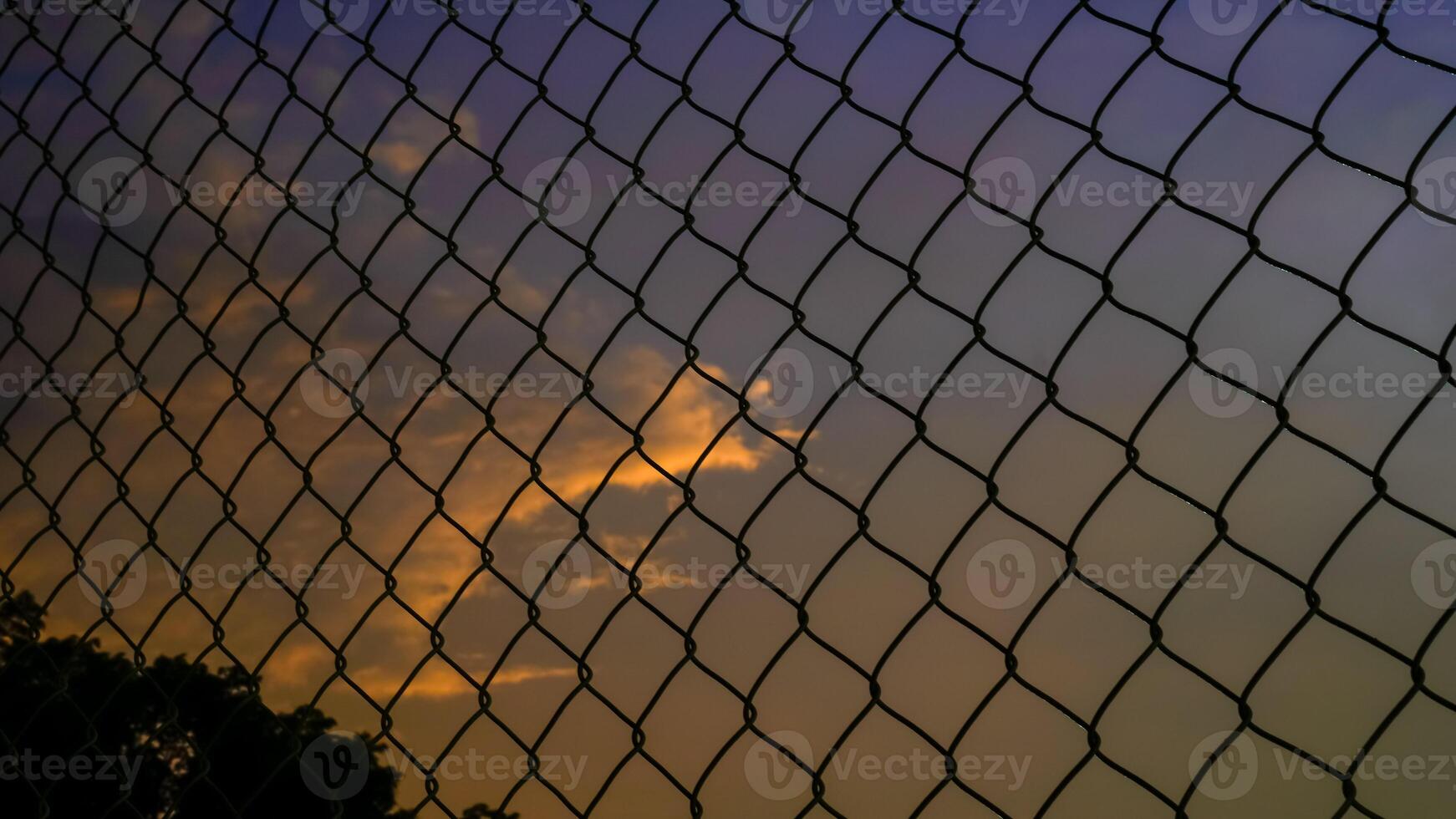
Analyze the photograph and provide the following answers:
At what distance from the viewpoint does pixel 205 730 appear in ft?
65.4

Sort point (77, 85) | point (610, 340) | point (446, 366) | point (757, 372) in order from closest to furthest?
1. point (757, 372)
2. point (610, 340)
3. point (446, 366)
4. point (77, 85)

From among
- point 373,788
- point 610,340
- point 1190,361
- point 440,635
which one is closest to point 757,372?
point 610,340

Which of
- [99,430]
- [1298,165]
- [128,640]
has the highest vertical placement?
[1298,165]

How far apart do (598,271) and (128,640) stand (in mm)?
1456

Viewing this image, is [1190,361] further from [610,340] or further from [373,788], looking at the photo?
[373,788]

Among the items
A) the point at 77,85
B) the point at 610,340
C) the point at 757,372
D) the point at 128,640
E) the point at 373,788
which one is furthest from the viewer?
A: the point at 373,788

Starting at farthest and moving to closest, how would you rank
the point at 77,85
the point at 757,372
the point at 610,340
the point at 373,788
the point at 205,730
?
the point at 373,788, the point at 205,730, the point at 77,85, the point at 610,340, the point at 757,372

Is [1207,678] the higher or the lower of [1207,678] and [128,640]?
the higher

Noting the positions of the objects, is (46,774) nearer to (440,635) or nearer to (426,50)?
(440,635)

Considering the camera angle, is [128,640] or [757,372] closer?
[757,372]

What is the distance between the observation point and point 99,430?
8.75 ft

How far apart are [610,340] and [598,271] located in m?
0.13

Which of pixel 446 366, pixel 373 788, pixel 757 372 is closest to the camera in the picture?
pixel 757 372

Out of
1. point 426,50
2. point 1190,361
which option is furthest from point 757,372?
point 426,50
